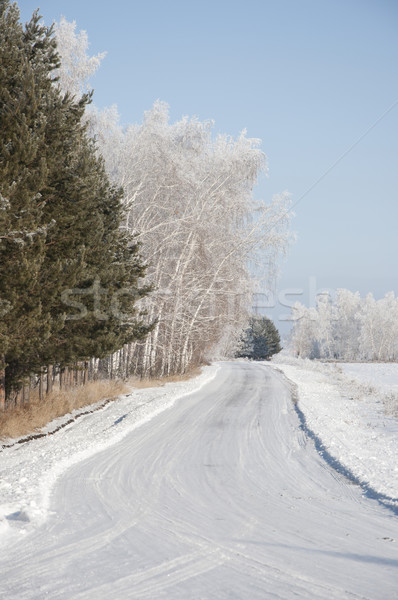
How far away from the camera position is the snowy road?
3295 mm

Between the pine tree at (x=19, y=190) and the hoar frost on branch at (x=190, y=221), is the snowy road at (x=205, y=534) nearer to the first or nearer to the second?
the pine tree at (x=19, y=190)

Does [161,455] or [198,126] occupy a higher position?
[198,126]

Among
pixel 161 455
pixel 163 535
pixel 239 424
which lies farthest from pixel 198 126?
pixel 163 535

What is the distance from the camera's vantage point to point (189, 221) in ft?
71.2

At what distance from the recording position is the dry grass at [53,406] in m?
9.62

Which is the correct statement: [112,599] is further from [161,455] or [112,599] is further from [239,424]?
[239,424]

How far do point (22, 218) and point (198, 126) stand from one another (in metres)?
18.4

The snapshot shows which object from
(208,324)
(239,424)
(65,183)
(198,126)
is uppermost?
(198,126)

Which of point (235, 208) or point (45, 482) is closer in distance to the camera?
point (45, 482)

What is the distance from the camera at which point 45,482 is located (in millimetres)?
5879

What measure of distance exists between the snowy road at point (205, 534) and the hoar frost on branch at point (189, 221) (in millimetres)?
14449

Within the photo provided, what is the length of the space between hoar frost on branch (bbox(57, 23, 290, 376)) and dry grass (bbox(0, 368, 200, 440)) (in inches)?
191

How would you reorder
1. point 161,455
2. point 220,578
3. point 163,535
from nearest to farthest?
point 220,578 < point 163,535 < point 161,455

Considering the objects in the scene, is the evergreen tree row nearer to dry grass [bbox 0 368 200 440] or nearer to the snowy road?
dry grass [bbox 0 368 200 440]
